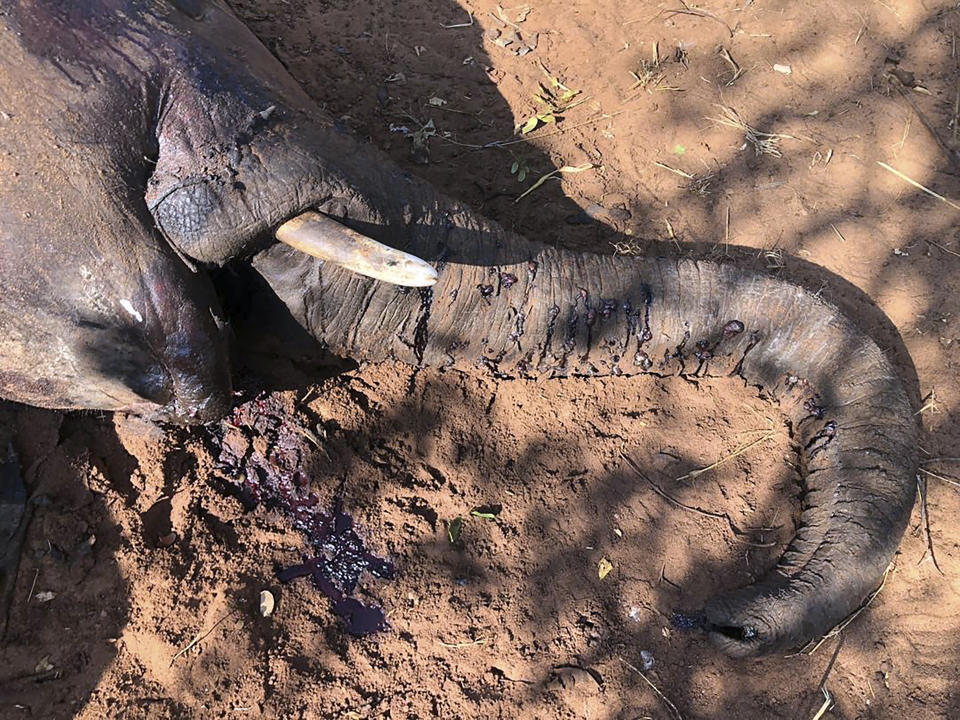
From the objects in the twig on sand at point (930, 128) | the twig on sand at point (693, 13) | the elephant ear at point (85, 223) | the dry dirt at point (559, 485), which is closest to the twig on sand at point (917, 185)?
the dry dirt at point (559, 485)

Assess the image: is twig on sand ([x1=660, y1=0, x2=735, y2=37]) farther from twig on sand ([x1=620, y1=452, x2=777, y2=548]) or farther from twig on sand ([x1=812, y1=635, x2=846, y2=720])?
twig on sand ([x1=812, y1=635, x2=846, y2=720])

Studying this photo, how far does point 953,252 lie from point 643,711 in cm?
290

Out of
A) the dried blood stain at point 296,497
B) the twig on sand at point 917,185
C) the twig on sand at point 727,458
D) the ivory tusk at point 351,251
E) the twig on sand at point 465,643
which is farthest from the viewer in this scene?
the twig on sand at point 917,185

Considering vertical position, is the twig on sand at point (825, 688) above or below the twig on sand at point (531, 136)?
below

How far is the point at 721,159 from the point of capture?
402cm

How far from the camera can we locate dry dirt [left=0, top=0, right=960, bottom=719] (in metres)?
2.82

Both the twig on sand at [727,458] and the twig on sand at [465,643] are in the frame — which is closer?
the twig on sand at [465,643]

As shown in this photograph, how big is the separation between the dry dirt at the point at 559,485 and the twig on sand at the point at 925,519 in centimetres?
3

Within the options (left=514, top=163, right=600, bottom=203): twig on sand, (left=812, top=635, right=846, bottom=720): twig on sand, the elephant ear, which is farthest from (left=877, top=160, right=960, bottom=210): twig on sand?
the elephant ear

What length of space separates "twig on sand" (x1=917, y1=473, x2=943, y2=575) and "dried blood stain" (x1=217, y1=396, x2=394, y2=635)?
93.0 inches

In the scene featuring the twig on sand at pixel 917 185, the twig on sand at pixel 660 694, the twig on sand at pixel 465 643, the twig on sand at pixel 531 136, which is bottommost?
the twig on sand at pixel 660 694

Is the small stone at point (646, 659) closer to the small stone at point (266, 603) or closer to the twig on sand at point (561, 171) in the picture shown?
the small stone at point (266, 603)

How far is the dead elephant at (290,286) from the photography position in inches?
97.1

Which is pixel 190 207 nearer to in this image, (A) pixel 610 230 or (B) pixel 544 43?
(A) pixel 610 230
